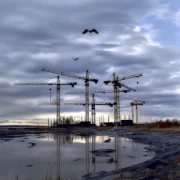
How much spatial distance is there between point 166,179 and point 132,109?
5616 inches

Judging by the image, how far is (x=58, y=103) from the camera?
144375mm

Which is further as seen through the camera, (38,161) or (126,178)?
(38,161)

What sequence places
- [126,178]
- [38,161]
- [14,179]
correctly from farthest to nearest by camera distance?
[38,161], [14,179], [126,178]

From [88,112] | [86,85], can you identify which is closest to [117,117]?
[88,112]

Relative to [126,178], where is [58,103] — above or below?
above

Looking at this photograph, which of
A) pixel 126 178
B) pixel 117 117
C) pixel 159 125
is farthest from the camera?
pixel 117 117

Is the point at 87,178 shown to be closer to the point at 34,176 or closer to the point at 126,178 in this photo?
the point at 126,178

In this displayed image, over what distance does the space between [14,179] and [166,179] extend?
934cm

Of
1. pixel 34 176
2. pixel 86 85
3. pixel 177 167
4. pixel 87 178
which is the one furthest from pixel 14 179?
pixel 86 85

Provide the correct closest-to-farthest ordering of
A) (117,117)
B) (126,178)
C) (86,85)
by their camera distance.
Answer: (126,178) → (117,117) → (86,85)

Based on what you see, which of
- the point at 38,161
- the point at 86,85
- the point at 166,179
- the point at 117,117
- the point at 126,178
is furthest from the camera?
the point at 86,85

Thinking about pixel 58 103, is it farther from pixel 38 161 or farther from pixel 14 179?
pixel 14 179

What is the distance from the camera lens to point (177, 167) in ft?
62.0

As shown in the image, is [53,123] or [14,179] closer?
[14,179]
